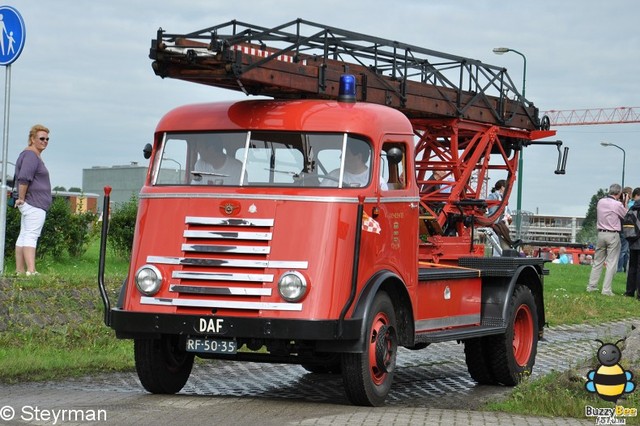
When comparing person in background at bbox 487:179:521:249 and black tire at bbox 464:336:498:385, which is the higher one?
person in background at bbox 487:179:521:249

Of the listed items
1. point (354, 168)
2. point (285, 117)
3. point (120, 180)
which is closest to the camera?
point (354, 168)

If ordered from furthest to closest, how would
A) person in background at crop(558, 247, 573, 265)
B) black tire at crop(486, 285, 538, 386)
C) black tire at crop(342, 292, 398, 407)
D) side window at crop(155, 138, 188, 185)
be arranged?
person in background at crop(558, 247, 573, 265) < black tire at crop(486, 285, 538, 386) < side window at crop(155, 138, 188, 185) < black tire at crop(342, 292, 398, 407)

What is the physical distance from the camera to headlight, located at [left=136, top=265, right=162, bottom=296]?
35.1 ft

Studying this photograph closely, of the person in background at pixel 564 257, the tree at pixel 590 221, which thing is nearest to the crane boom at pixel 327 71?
the person in background at pixel 564 257

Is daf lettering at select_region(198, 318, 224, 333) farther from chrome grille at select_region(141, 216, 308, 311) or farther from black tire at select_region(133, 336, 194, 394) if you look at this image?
black tire at select_region(133, 336, 194, 394)

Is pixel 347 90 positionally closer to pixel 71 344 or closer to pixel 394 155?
pixel 394 155

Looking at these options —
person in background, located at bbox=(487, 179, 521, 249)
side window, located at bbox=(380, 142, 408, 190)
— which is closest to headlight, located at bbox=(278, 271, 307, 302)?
side window, located at bbox=(380, 142, 408, 190)

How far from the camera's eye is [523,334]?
14203mm

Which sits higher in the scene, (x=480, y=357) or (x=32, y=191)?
(x=32, y=191)

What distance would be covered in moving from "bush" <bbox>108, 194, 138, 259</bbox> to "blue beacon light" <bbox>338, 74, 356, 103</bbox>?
11467 millimetres

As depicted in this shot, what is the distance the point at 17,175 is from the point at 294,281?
23.2ft

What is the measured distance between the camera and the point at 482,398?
12172 mm

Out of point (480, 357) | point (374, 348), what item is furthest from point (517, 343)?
point (374, 348)

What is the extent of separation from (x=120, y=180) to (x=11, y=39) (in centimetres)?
1089
